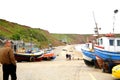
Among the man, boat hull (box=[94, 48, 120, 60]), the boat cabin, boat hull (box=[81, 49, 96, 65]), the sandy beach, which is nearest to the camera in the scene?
the man

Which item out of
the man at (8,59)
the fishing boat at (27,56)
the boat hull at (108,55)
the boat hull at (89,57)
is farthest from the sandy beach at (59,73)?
the fishing boat at (27,56)

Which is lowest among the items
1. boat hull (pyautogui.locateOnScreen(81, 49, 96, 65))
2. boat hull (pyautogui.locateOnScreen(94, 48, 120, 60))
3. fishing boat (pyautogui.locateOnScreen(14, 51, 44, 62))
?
fishing boat (pyautogui.locateOnScreen(14, 51, 44, 62))

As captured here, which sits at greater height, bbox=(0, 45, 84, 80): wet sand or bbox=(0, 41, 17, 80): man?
bbox=(0, 41, 17, 80): man

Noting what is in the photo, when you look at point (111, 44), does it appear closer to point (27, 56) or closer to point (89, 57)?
point (89, 57)

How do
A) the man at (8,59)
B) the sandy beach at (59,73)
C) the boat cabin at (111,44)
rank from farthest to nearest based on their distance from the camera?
the boat cabin at (111,44) → the sandy beach at (59,73) → the man at (8,59)

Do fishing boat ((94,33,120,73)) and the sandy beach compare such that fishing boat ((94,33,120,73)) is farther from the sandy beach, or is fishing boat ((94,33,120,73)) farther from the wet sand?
the wet sand

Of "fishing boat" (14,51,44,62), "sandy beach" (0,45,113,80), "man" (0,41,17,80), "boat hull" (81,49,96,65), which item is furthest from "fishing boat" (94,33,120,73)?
"fishing boat" (14,51,44,62)

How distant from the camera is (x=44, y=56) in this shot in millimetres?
52188

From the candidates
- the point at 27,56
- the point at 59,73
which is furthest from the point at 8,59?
the point at 27,56

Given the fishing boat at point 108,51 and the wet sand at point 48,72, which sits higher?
the fishing boat at point 108,51

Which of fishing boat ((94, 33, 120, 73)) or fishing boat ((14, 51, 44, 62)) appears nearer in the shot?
fishing boat ((94, 33, 120, 73))

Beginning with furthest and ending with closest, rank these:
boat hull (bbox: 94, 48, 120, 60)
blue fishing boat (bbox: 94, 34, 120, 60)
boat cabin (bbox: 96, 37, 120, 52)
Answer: boat cabin (bbox: 96, 37, 120, 52)
blue fishing boat (bbox: 94, 34, 120, 60)
boat hull (bbox: 94, 48, 120, 60)

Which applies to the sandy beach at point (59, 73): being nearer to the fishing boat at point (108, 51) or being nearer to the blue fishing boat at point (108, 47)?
the fishing boat at point (108, 51)

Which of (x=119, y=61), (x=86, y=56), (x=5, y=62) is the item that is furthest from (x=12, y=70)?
(x=86, y=56)
